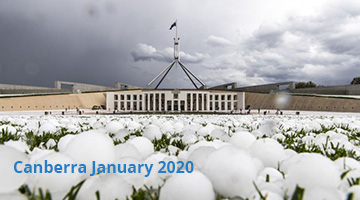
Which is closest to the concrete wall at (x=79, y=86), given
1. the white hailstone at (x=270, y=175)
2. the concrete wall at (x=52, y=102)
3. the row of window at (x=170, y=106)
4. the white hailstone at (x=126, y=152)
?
the concrete wall at (x=52, y=102)

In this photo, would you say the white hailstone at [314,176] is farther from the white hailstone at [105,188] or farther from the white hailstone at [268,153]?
the white hailstone at [105,188]

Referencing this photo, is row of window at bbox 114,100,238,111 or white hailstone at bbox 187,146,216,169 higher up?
white hailstone at bbox 187,146,216,169

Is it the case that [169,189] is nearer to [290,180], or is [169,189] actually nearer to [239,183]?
[239,183]

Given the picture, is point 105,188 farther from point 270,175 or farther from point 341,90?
point 341,90

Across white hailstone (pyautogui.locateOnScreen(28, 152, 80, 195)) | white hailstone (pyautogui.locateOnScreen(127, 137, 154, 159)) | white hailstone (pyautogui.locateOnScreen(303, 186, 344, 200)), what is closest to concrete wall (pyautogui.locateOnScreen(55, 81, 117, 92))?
white hailstone (pyautogui.locateOnScreen(127, 137, 154, 159))

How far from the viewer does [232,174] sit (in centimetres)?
93

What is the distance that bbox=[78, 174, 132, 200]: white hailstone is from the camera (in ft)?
3.01

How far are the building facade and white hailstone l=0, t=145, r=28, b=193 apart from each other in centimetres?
5355

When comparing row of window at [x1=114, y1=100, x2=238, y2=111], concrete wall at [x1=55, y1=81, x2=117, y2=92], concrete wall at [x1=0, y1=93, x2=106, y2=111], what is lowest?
row of window at [x1=114, y1=100, x2=238, y2=111]

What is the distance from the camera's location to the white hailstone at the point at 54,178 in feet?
3.08

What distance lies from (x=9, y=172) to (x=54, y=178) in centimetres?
17

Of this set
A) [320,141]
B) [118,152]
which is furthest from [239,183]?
[320,141]

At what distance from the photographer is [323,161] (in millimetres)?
972

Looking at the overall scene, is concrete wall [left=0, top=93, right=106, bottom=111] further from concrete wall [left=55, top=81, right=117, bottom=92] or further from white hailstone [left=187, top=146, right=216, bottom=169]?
white hailstone [left=187, top=146, right=216, bottom=169]
